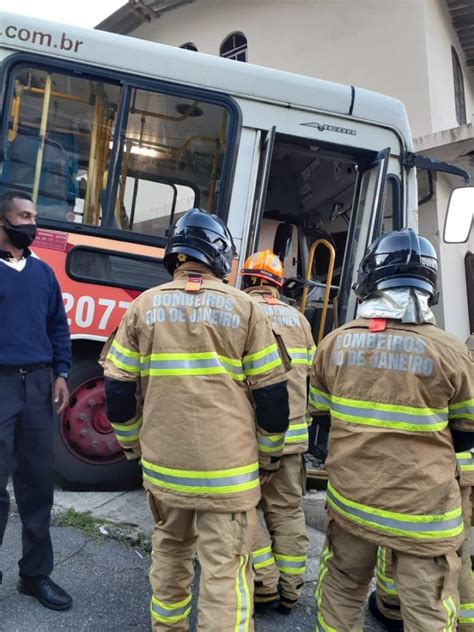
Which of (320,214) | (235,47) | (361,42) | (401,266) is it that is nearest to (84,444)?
(401,266)

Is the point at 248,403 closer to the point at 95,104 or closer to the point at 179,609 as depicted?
the point at 179,609

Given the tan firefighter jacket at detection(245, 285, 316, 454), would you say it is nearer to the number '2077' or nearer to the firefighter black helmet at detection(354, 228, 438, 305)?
the firefighter black helmet at detection(354, 228, 438, 305)

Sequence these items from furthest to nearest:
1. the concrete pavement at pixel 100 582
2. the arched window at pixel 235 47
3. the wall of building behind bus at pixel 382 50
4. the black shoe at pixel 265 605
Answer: the arched window at pixel 235 47 < the wall of building behind bus at pixel 382 50 < the black shoe at pixel 265 605 < the concrete pavement at pixel 100 582

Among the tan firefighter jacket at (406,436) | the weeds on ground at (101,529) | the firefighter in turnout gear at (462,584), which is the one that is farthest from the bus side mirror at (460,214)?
the weeds on ground at (101,529)

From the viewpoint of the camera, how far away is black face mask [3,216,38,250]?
A: 7.51 ft

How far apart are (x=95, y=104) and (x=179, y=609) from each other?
9.72ft

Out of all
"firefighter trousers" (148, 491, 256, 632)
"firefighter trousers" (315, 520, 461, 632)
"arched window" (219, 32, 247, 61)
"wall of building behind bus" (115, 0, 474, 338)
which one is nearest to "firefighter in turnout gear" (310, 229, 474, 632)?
"firefighter trousers" (315, 520, 461, 632)

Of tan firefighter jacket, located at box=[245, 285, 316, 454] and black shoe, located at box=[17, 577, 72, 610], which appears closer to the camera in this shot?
black shoe, located at box=[17, 577, 72, 610]

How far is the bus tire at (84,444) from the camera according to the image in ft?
10.7

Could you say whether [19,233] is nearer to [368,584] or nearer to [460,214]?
[368,584]

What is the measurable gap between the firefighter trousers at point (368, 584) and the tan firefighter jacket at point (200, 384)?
1.45ft

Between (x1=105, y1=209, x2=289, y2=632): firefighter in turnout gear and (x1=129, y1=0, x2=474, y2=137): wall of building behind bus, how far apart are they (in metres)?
6.86

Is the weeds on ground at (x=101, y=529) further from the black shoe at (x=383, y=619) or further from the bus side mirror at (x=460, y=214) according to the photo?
the bus side mirror at (x=460, y=214)

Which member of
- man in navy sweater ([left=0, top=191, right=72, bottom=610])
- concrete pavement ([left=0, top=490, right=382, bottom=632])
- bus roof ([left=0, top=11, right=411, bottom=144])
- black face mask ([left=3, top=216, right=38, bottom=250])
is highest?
bus roof ([left=0, top=11, right=411, bottom=144])
